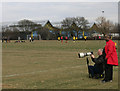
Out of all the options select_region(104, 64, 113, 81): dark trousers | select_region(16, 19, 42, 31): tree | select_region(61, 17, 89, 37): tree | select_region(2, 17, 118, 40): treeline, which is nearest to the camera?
select_region(104, 64, 113, 81): dark trousers

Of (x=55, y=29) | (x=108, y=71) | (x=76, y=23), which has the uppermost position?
(x=76, y=23)

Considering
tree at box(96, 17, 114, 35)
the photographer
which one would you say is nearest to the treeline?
tree at box(96, 17, 114, 35)

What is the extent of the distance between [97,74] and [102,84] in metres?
1.13

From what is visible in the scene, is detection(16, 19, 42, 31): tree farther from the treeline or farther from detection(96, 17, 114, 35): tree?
detection(96, 17, 114, 35): tree

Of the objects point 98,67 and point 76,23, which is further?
point 76,23

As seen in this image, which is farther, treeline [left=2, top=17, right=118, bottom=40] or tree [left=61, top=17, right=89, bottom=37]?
tree [left=61, top=17, right=89, bottom=37]

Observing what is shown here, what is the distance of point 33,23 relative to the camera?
11431 cm

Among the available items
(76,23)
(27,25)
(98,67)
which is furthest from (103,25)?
(98,67)

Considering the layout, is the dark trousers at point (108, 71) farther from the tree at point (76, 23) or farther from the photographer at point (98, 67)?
the tree at point (76, 23)

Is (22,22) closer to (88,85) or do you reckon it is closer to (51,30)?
(51,30)

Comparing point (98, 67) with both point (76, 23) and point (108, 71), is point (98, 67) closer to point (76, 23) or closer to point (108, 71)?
point (108, 71)

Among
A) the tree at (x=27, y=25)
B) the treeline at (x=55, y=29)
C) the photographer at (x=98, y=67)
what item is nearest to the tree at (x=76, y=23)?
the treeline at (x=55, y=29)

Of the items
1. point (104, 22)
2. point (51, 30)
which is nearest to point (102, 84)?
point (51, 30)

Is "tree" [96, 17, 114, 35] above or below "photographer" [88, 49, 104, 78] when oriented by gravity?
above
